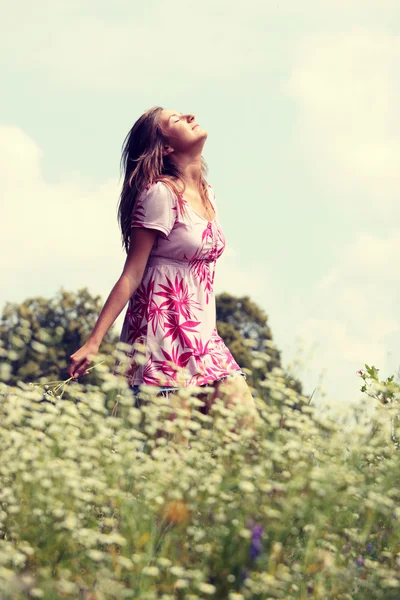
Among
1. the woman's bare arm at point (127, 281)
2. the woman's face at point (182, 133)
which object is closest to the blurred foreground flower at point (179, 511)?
the woman's bare arm at point (127, 281)

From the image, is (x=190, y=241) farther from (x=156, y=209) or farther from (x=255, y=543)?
(x=255, y=543)

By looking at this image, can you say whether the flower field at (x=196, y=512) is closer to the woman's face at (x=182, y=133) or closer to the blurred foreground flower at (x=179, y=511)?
the blurred foreground flower at (x=179, y=511)

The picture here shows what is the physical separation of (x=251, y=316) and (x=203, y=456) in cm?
3043

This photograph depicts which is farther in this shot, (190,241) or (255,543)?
(190,241)

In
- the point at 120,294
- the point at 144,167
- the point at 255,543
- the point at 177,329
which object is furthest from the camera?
the point at 144,167

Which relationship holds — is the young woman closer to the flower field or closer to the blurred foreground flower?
the flower field

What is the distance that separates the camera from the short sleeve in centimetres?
488

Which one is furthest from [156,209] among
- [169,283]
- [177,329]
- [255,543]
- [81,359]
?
[255,543]

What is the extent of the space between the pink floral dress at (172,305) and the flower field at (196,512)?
37.6 inches

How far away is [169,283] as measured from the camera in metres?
4.98

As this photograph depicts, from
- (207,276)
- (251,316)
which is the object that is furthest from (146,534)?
(251,316)

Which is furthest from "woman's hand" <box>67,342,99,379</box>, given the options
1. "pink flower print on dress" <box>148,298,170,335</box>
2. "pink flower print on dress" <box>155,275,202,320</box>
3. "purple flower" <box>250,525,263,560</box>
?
"purple flower" <box>250,525,263,560</box>

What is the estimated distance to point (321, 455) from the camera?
3.71m

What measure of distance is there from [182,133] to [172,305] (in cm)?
111
